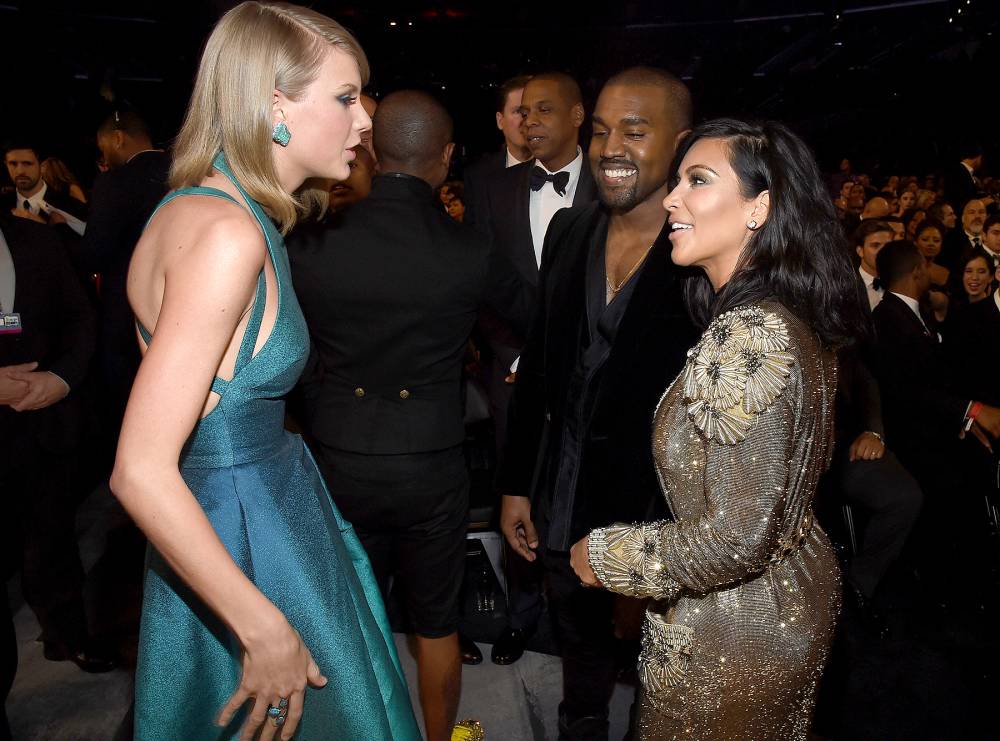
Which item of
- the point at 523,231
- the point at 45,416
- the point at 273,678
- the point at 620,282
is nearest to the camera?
the point at 273,678

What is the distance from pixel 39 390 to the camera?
252 centimetres

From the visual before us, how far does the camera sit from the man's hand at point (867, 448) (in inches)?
131

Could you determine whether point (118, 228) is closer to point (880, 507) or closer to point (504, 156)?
point (504, 156)

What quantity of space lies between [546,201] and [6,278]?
2.14 metres

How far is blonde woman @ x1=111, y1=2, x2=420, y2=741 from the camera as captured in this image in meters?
1.13

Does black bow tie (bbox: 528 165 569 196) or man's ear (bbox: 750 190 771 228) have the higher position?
black bow tie (bbox: 528 165 569 196)

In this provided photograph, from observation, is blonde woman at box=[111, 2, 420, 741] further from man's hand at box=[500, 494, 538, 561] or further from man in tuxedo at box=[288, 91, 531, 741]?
man's hand at box=[500, 494, 538, 561]

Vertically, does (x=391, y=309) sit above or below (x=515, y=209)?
below

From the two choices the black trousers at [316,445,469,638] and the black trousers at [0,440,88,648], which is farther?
the black trousers at [0,440,88,648]

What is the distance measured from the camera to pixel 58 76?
9562 mm

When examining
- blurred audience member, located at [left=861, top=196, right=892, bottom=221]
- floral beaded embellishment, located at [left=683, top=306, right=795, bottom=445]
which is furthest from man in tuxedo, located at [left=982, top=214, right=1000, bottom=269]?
floral beaded embellishment, located at [left=683, top=306, right=795, bottom=445]

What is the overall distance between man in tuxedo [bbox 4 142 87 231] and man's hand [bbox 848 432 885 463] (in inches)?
170

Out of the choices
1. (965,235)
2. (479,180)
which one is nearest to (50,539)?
(479,180)

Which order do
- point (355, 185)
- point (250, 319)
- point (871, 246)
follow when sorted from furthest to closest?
point (871, 246)
point (355, 185)
point (250, 319)
